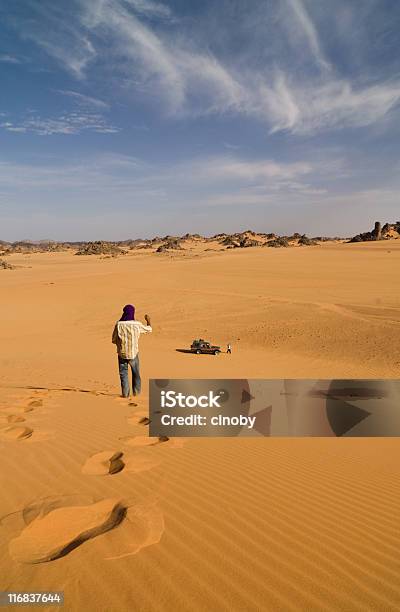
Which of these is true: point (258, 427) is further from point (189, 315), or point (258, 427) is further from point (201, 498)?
point (189, 315)

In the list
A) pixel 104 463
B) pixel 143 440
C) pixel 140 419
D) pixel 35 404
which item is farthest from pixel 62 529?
pixel 35 404

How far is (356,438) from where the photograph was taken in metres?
5.96

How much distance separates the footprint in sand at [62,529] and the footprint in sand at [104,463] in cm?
75

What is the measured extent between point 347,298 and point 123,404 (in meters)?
20.5

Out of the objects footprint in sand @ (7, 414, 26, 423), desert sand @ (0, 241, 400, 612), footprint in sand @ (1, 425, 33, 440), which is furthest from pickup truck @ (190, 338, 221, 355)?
footprint in sand @ (1, 425, 33, 440)

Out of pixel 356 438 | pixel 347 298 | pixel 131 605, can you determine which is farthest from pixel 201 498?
pixel 347 298

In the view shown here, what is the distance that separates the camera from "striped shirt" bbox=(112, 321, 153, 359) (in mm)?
7113

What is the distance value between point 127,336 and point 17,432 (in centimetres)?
260

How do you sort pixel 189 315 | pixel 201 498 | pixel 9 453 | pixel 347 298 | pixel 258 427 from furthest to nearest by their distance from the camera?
pixel 347 298 → pixel 189 315 → pixel 258 427 → pixel 9 453 → pixel 201 498

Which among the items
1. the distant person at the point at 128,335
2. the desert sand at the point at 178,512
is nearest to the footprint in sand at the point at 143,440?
the desert sand at the point at 178,512

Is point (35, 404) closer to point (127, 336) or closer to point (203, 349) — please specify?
point (127, 336)

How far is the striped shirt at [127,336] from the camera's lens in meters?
7.11

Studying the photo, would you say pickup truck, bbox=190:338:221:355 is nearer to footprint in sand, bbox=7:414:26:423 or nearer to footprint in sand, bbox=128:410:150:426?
footprint in sand, bbox=128:410:150:426

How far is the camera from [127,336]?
23.6 feet
